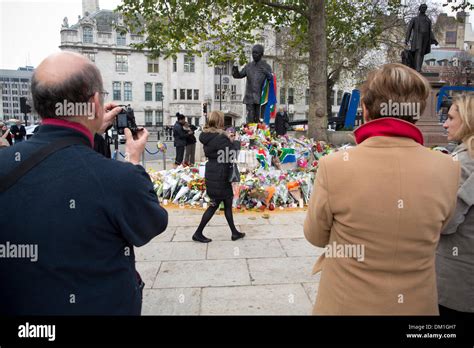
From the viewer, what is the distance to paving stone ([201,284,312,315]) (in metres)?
3.45

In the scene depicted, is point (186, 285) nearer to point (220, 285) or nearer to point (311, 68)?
point (220, 285)

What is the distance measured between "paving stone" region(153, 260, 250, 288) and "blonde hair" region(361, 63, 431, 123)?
286 cm

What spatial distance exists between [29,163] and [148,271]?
129 inches

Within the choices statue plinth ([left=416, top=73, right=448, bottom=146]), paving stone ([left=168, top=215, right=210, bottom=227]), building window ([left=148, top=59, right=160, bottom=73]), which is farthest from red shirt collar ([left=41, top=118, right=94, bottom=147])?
building window ([left=148, top=59, right=160, bottom=73])

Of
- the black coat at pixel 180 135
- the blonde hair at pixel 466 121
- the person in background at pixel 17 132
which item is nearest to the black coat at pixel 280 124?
the black coat at pixel 180 135

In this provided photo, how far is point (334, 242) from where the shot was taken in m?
1.76

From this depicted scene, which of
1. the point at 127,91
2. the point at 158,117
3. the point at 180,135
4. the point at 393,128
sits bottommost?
the point at 180,135

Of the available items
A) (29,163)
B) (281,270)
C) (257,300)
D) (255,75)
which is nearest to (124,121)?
(29,163)

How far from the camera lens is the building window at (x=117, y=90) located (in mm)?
51781

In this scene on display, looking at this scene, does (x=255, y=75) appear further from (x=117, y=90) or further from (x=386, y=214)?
(x=117, y=90)

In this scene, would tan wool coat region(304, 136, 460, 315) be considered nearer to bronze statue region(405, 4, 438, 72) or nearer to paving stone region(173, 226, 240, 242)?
paving stone region(173, 226, 240, 242)

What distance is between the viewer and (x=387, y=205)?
1597mm

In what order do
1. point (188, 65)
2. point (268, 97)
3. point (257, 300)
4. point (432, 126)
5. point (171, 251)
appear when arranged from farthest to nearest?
1. point (188, 65)
2. point (432, 126)
3. point (268, 97)
4. point (171, 251)
5. point (257, 300)

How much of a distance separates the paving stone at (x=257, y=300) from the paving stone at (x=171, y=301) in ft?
0.31
